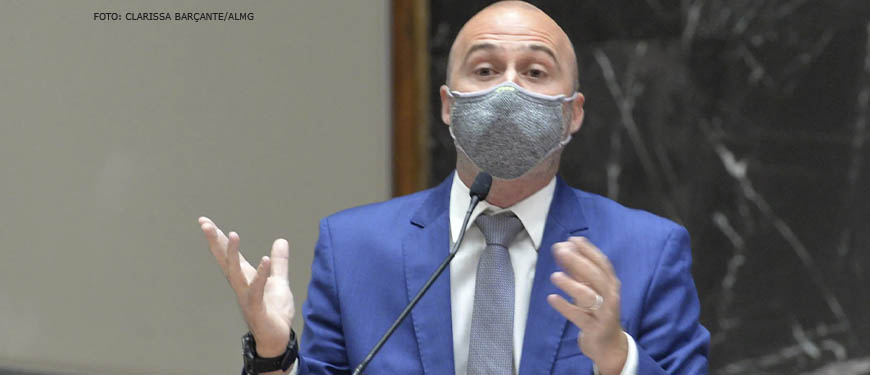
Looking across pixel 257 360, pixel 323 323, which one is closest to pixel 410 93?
pixel 323 323

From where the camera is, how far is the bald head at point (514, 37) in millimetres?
1775

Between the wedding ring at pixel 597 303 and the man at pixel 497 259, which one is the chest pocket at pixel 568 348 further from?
the wedding ring at pixel 597 303

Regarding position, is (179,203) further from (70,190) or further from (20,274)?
(20,274)

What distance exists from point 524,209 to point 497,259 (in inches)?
4.6

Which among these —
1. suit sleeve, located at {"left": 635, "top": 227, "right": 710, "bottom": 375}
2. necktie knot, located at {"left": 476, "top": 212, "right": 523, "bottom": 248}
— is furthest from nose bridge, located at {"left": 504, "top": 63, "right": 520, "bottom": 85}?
suit sleeve, located at {"left": 635, "top": 227, "right": 710, "bottom": 375}

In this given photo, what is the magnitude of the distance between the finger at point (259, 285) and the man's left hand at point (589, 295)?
1.33ft

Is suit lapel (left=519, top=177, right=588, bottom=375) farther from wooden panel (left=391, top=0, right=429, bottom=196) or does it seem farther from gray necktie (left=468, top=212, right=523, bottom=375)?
wooden panel (left=391, top=0, right=429, bottom=196)

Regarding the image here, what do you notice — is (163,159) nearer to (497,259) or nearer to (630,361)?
(497,259)

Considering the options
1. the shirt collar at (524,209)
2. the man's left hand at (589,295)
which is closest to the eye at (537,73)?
the shirt collar at (524,209)

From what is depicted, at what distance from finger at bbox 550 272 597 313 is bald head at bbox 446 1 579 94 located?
0.48 m

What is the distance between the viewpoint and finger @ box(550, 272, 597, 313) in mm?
1404

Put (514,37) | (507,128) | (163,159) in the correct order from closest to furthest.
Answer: (507,128) < (514,37) < (163,159)

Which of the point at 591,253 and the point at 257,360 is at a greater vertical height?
the point at 591,253

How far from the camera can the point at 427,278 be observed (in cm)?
177
